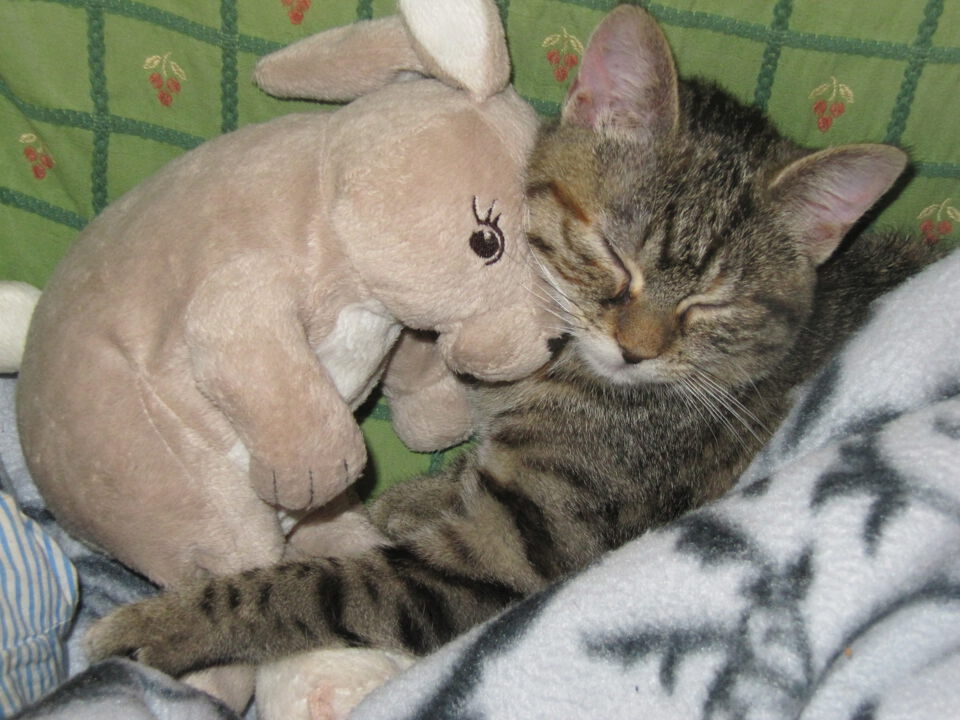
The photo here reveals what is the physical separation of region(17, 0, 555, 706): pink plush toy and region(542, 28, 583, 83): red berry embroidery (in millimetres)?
194

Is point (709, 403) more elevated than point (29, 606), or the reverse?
point (709, 403)

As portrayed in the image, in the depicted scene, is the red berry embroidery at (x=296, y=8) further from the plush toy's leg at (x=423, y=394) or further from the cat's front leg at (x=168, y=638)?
the cat's front leg at (x=168, y=638)

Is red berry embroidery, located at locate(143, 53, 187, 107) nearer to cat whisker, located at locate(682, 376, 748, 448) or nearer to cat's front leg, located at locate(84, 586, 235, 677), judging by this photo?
cat's front leg, located at locate(84, 586, 235, 677)

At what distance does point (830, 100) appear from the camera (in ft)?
4.57

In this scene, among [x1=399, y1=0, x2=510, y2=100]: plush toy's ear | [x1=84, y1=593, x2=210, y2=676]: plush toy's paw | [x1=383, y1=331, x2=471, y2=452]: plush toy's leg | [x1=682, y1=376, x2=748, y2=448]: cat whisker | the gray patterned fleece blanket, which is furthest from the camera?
[x1=383, y1=331, x2=471, y2=452]: plush toy's leg

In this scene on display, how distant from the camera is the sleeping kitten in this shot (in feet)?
3.93

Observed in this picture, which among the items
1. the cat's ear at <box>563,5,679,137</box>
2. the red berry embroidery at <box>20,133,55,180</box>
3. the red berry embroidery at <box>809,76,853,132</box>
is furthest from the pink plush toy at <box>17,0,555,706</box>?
the red berry embroidery at <box>809,76,853,132</box>

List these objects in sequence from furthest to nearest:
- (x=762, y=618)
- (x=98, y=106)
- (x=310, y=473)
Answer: (x=98, y=106), (x=310, y=473), (x=762, y=618)

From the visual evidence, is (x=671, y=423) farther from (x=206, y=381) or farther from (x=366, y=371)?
(x=206, y=381)

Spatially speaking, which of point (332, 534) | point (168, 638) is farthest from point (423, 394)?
A: point (168, 638)

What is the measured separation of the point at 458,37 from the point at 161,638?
2.70ft

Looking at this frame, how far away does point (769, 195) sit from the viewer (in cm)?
125

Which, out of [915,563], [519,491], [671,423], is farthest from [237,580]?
[915,563]

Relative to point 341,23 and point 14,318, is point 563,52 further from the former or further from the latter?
point 14,318
